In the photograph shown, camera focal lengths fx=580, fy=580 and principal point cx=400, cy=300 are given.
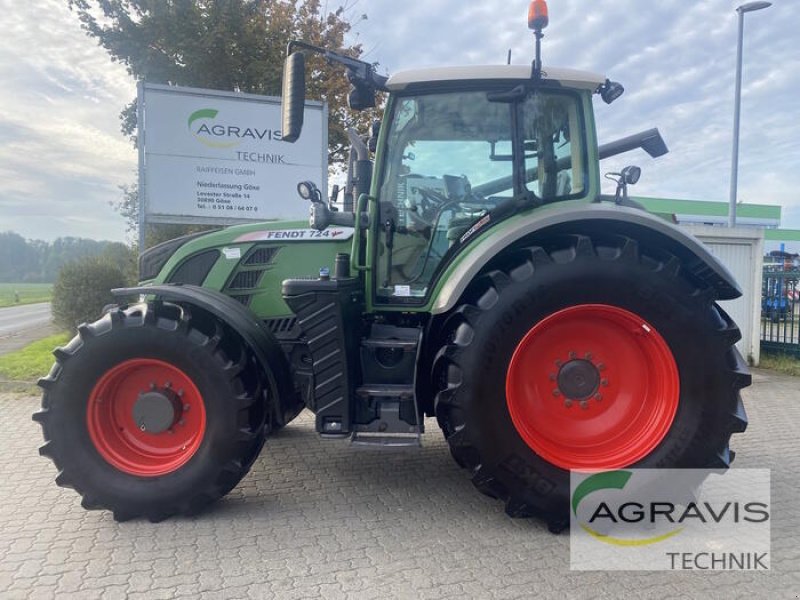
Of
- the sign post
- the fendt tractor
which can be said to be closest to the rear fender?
the fendt tractor

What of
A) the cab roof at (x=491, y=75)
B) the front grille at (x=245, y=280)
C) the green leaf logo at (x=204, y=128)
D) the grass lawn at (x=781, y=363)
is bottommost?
the grass lawn at (x=781, y=363)

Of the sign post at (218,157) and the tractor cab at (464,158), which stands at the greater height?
the sign post at (218,157)

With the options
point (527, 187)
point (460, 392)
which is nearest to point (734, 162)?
point (527, 187)

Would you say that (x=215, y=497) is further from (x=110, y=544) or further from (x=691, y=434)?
(x=691, y=434)

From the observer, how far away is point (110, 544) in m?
3.06

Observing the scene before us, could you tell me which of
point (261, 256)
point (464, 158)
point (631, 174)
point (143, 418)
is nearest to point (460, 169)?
point (464, 158)

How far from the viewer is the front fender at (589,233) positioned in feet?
10.5

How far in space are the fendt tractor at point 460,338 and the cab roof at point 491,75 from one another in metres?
0.01

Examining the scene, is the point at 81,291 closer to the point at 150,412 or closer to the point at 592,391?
the point at 150,412

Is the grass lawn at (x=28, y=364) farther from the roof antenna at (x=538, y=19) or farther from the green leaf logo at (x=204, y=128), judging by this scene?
the roof antenna at (x=538, y=19)

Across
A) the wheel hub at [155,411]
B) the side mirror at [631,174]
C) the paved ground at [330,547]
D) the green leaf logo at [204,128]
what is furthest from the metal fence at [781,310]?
the wheel hub at [155,411]

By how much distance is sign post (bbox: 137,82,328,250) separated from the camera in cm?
886

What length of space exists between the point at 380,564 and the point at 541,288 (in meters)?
1.64

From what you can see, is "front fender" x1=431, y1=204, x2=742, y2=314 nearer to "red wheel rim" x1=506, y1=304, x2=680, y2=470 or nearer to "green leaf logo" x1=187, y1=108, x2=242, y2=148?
"red wheel rim" x1=506, y1=304, x2=680, y2=470
